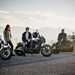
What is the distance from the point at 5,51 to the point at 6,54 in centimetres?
5

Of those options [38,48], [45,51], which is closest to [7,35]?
[38,48]

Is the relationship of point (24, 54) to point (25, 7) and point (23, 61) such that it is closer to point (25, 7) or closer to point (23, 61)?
point (23, 61)

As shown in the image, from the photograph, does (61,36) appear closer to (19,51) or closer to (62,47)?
(62,47)

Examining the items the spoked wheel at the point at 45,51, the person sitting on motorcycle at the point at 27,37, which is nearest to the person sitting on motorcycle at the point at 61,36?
the spoked wheel at the point at 45,51

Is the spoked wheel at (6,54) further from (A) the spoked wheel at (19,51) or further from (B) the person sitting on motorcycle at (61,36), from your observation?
(B) the person sitting on motorcycle at (61,36)

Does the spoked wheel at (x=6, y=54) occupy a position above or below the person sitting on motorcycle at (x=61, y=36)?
below

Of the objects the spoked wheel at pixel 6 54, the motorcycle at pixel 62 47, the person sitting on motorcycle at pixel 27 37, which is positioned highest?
the person sitting on motorcycle at pixel 27 37

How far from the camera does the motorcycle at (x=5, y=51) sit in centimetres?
284

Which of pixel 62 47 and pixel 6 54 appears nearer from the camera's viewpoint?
pixel 6 54

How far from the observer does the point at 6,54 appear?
2852mm

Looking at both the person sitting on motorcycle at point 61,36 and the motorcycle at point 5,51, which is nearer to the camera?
the motorcycle at point 5,51

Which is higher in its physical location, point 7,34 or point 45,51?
point 7,34

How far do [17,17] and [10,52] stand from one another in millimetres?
540

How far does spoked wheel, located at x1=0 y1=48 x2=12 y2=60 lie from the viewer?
284 cm
